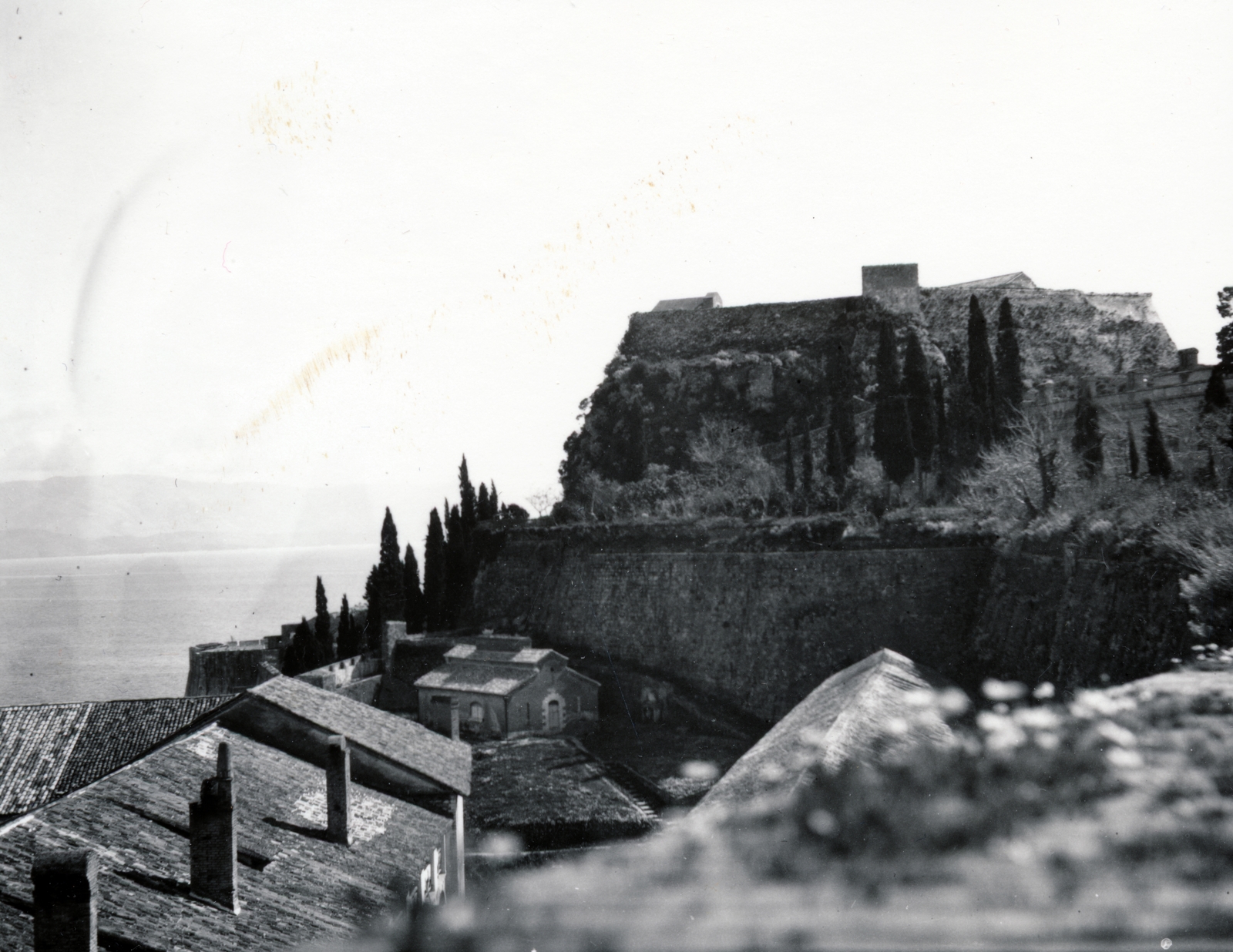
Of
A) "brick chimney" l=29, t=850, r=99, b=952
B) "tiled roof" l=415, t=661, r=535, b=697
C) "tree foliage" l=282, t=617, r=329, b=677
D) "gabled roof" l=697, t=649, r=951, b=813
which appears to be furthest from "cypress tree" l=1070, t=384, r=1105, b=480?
"tree foliage" l=282, t=617, r=329, b=677

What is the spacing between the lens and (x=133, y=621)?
9488 centimetres

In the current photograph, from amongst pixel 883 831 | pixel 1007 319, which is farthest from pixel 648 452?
pixel 883 831

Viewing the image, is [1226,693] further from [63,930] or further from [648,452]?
[648,452]

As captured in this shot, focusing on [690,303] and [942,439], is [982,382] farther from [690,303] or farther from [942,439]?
Result: [690,303]

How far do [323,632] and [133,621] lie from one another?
74.3 metres

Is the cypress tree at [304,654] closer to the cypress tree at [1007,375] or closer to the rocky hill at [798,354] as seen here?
the rocky hill at [798,354]

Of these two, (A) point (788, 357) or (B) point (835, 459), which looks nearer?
(B) point (835, 459)

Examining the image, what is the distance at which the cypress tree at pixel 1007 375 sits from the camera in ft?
83.9

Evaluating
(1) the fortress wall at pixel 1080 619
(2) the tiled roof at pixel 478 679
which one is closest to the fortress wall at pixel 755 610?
(1) the fortress wall at pixel 1080 619

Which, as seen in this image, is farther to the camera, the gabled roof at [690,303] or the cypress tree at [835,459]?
the gabled roof at [690,303]

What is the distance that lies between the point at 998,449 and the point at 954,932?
2234 cm

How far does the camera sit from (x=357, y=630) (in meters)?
33.6

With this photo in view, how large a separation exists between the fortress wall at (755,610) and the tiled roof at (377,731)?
863cm

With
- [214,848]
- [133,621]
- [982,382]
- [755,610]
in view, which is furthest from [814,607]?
[133,621]
